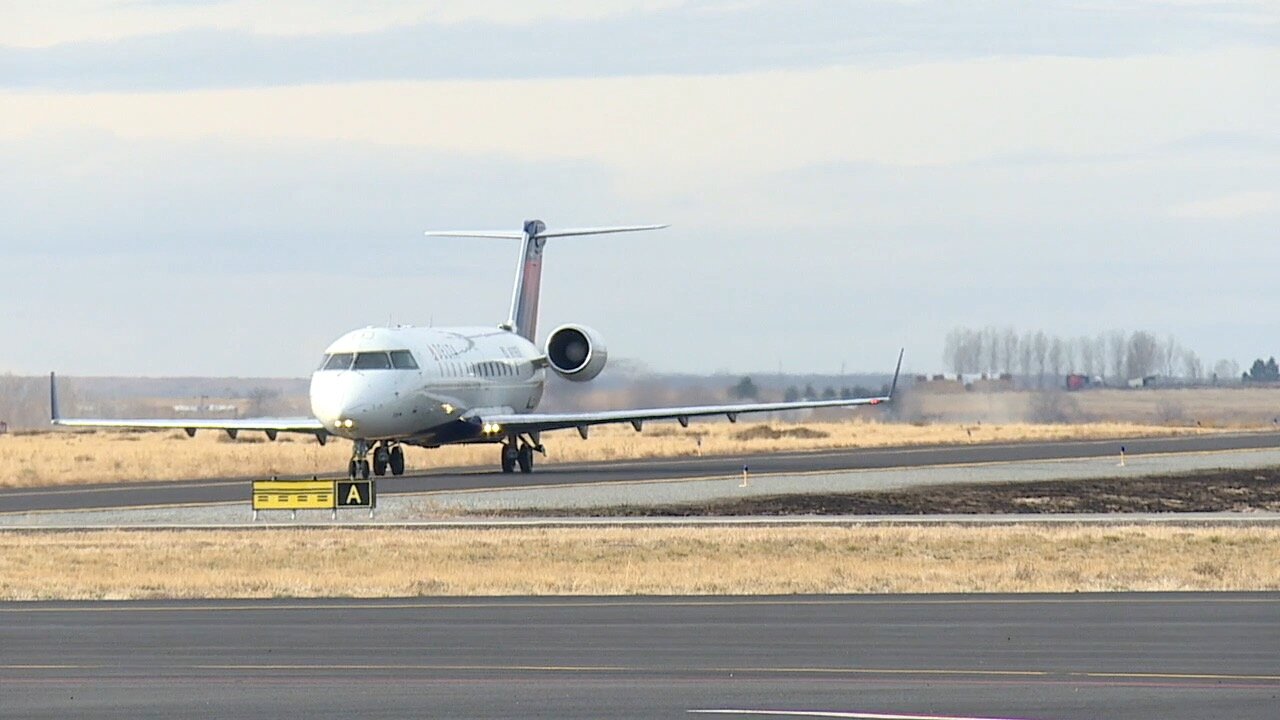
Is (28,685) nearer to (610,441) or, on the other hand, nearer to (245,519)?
(245,519)

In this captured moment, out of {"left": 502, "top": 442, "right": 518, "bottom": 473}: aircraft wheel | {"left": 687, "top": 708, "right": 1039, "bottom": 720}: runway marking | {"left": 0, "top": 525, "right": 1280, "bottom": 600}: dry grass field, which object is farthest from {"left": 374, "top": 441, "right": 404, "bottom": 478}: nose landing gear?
{"left": 687, "top": 708, "right": 1039, "bottom": 720}: runway marking

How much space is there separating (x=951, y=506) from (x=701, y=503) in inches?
210

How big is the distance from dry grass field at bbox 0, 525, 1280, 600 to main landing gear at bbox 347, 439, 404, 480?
616 inches

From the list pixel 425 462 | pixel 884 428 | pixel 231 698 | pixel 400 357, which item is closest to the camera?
pixel 231 698

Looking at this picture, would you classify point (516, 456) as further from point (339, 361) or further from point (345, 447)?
point (345, 447)

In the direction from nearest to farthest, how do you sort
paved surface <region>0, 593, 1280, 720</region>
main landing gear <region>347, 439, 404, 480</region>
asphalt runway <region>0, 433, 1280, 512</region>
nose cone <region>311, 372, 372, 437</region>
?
paved surface <region>0, 593, 1280, 720</region>, asphalt runway <region>0, 433, 1280, 512</region>, nose cone <region>311, 372, 372, 437</region>, main landing gear <region>347, 439, 404, 480</region>

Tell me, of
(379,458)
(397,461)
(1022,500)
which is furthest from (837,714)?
(397,461)

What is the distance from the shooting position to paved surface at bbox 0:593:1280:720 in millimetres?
15133

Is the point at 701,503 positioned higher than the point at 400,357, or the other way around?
the point at 400,357

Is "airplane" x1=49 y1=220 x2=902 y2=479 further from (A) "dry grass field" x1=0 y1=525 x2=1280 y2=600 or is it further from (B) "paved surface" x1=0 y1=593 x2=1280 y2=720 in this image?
(B) "paved surface" x1=0 y1=593 x2=1280 y2=720

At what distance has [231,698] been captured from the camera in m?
15.6

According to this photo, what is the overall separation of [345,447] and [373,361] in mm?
22034

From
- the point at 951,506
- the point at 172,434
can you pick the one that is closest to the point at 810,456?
the point at 951,506

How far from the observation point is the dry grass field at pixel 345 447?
2424 inches
